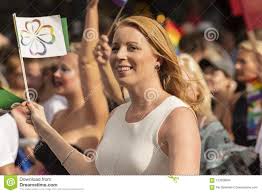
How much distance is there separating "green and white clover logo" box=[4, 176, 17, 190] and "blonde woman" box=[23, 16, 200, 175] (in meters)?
0.31

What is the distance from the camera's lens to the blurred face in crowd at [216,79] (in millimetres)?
3963

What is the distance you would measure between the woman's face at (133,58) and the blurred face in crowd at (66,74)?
0.29m

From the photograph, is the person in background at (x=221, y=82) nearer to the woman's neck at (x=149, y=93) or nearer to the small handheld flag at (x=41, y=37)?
the woman's neck at (x=149, y=93)

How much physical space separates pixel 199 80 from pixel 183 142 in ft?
1.78

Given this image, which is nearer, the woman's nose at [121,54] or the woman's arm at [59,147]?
the woman's nose at [121,54]

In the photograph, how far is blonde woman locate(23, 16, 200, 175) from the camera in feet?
11.9

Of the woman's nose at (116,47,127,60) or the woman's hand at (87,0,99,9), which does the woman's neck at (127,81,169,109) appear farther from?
the woman's hand at (87,0,99,9)

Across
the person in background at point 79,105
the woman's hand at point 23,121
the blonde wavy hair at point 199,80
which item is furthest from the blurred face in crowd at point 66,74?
the blonde wavy hair at point 199,80

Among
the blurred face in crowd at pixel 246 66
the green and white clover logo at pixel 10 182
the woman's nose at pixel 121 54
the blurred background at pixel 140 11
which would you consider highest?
the blurred background at pixel 140 11

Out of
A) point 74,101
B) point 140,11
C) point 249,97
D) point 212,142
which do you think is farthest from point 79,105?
point 249,97

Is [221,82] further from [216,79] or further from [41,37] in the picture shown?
[41,37]

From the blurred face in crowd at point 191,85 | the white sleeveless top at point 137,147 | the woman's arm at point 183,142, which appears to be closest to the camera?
the woman's arm at point 183,142

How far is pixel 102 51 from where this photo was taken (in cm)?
392

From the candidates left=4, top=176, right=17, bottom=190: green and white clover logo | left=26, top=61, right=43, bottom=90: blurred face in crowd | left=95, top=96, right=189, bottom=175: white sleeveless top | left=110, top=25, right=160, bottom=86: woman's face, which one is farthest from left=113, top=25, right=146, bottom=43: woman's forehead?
left=4, top=176, right=17, bottom=190: green and white clover logo
